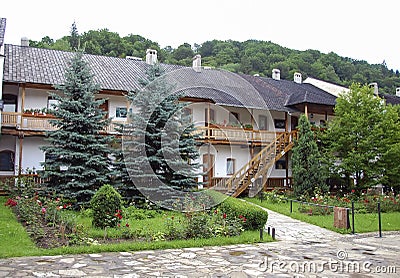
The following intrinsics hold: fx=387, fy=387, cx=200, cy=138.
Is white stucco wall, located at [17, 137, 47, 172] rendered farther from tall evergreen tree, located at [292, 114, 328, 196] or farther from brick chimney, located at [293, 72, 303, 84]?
brick chimney, located at [293, 72, 303, 84]

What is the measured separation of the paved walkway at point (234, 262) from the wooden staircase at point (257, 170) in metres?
9.16

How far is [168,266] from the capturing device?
287 inches

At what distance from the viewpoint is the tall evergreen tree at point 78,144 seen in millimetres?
14340

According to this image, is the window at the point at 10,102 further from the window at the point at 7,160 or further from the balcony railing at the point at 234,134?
the balcony railing at the point at 234,134

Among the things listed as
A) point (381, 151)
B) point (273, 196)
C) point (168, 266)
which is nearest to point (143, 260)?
point (168, 266)

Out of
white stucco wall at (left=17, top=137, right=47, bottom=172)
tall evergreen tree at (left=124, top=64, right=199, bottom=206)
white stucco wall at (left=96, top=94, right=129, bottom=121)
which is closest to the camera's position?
tall evergreen tree at (left=124, top=64, right=199, bottom=206)

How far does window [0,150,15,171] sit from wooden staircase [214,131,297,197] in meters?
10.1

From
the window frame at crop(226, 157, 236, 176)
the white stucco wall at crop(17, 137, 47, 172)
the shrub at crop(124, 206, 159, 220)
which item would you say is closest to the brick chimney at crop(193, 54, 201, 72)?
the window frame at crop(226, 157, 236, 176)

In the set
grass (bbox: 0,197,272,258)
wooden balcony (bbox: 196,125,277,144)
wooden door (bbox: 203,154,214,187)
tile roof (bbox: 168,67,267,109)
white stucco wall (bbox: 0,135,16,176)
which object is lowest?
grass (bbox: 0,197,272,258)

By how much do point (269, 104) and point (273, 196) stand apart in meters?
7.49

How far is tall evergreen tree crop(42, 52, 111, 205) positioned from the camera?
47.0 feet

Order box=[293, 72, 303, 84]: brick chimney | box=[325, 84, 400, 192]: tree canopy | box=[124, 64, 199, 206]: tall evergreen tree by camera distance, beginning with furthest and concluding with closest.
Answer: box=[293, 72, 303, 84]: brick chimney
box=[325, 84, 400, 192]: tree canopy
box=[124, 64, 199, 206]: tall evergreen tree

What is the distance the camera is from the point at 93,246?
843cm

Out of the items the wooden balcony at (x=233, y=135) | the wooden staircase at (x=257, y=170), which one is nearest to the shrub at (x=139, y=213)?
the wooden staircase at (x=257, y=170)
